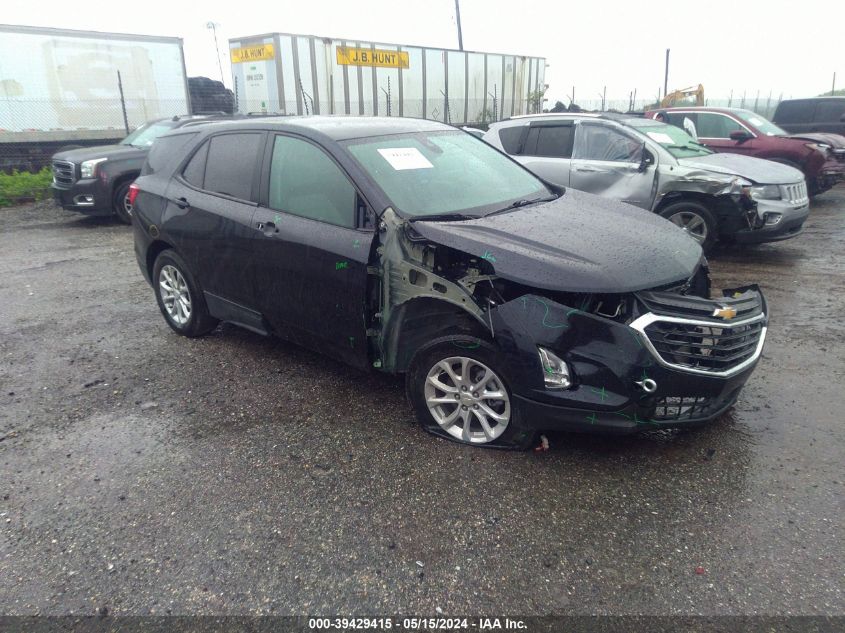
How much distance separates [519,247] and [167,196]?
3.04 m

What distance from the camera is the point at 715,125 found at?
10.5 metres

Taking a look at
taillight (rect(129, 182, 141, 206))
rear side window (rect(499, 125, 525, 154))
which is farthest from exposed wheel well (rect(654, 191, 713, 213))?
taillight (rect(129, 182, 141, 206))

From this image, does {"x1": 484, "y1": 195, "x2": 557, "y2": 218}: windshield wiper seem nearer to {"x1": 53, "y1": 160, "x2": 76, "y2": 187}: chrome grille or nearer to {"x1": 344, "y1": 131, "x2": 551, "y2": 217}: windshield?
{"x1": 344, "y1": 131, "x2": 551, "y2": 217}: windshield

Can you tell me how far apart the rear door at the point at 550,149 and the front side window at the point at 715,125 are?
13.8ft

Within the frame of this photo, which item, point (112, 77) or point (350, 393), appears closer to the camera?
point (350, 393)

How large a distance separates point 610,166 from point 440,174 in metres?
4.19

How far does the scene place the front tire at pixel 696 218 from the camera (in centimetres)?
695

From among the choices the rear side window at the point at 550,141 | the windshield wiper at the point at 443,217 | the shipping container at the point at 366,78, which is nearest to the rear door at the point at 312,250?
the windshield wiper at the point at 443,217

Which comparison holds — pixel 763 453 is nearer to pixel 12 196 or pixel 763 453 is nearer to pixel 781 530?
pixel 781 530

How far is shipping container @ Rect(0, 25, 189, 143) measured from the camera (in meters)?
13.2

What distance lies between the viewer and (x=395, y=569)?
250 centimetres

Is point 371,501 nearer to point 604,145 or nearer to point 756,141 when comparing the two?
point 604,145

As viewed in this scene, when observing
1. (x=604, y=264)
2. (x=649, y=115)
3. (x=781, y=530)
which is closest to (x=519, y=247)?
(x=604, y=264)

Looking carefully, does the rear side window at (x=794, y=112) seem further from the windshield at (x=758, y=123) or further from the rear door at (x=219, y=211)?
the rear door at (x=219, y=211)
